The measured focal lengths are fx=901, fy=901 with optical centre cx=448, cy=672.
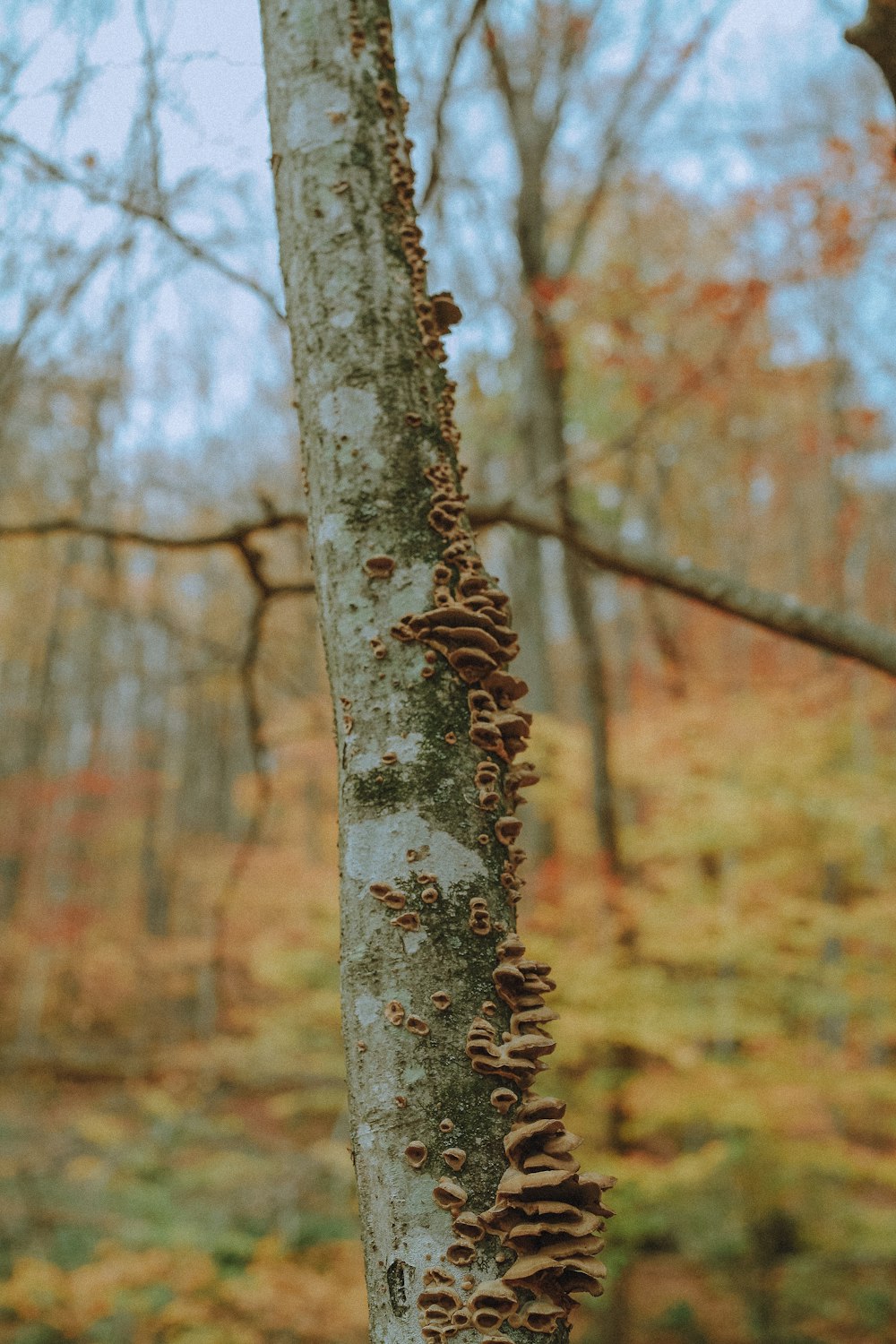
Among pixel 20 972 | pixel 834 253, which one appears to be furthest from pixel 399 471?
pixel 20 972

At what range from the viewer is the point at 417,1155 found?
1.06 metres

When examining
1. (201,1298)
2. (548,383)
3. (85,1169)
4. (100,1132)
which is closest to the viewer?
(201,1298)

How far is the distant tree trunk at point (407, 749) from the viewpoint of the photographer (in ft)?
3.40

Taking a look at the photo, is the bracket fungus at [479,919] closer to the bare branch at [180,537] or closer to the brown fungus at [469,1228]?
the brown fungus at [469,1228]

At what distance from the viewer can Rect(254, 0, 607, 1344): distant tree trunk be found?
1.04 metres

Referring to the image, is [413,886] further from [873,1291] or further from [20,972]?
[20,972]

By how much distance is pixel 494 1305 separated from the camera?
→ 3.26 feet

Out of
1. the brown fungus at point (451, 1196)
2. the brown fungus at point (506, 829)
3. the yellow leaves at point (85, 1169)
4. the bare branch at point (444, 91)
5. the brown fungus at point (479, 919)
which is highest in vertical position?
the bare branch at point (444, 91)

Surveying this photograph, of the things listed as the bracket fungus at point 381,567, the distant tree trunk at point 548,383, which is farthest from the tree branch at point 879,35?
the distant tree trunk at point 548,383

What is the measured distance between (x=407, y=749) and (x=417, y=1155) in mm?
487

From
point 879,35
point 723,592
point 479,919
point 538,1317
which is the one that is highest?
point 879,35

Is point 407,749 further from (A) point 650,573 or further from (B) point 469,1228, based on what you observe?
(A) point 650,573

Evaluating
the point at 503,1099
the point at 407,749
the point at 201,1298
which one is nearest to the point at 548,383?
the point at 407,749

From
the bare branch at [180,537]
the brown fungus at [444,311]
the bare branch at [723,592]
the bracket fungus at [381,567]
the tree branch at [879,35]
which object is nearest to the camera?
the bracket fungus at [381,567]
